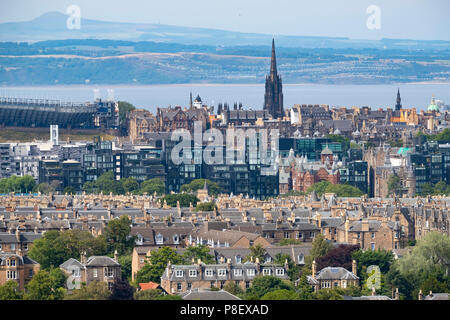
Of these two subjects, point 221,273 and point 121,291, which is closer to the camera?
point 121,291

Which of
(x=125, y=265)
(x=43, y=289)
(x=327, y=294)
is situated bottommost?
(x=125, y=265)

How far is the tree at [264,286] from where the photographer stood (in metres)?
51.1

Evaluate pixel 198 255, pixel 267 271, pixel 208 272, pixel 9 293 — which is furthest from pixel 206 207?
pixel 9 293

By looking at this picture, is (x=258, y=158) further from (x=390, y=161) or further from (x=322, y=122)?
(x=322, y=122)

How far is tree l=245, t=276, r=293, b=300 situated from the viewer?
51119mm

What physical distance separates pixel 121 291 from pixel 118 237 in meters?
16.0

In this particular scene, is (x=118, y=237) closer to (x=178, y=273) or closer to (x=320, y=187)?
(x=178, y=273)

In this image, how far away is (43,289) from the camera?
48.8 meters

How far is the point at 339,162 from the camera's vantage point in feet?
442

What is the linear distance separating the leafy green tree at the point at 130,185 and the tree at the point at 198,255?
61.0m

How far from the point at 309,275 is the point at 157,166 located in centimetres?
7792

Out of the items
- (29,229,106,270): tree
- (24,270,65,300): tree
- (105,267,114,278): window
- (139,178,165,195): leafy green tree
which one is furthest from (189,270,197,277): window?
(139,178,165,195): leafy green tree

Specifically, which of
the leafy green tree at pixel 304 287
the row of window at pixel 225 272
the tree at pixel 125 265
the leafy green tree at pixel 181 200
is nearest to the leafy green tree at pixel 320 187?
the leafy green tree at pixel 181 200
